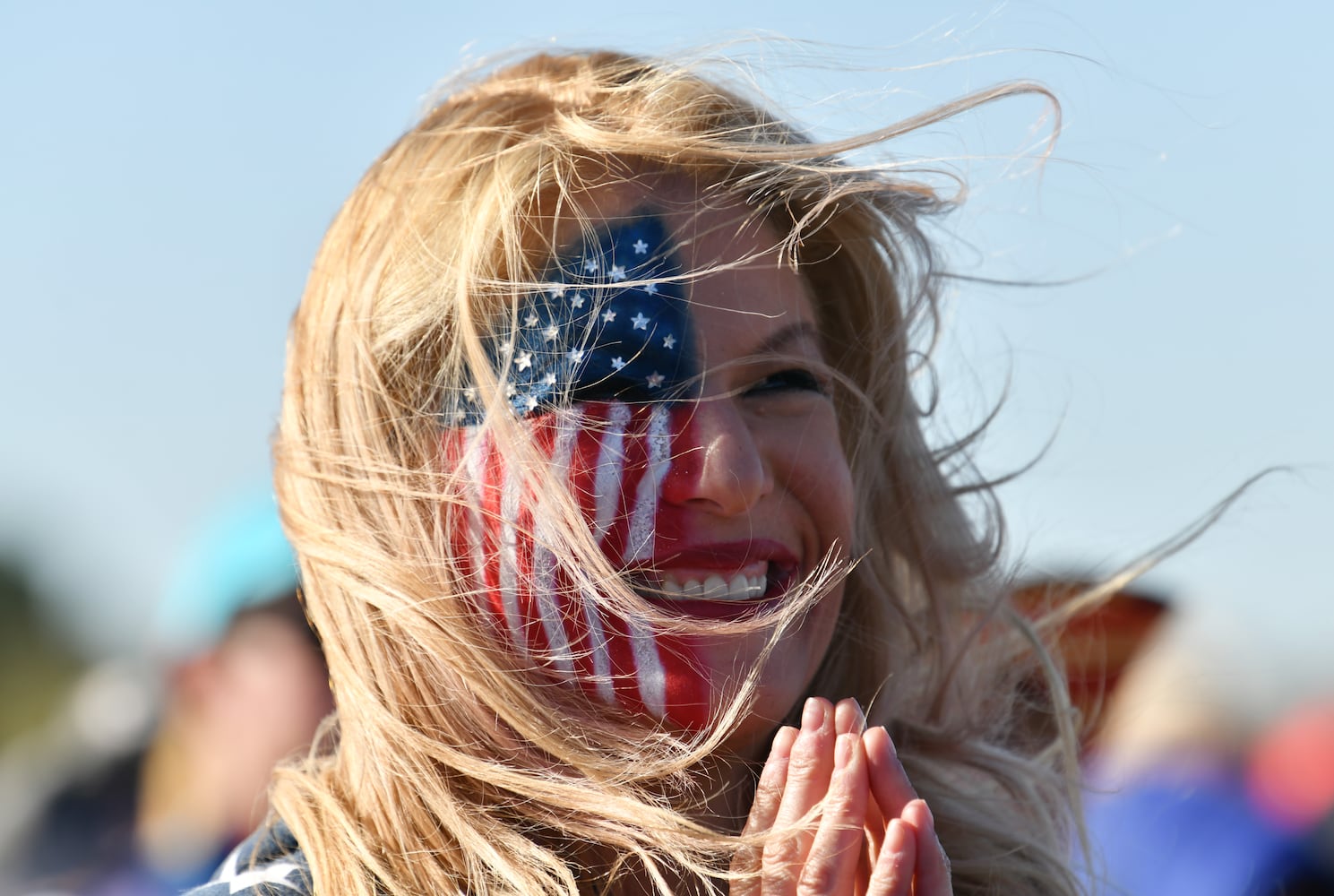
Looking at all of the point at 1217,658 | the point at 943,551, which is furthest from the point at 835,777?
the point at 1217,658

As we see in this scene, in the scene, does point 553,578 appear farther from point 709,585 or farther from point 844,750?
point 844,750

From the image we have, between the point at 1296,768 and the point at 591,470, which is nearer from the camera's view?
the point at 591,470

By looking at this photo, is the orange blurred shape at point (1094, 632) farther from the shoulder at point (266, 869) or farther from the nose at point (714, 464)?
the shoulder at point (266, 869)

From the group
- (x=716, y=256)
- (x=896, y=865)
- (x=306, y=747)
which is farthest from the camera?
(x=306, y=747)

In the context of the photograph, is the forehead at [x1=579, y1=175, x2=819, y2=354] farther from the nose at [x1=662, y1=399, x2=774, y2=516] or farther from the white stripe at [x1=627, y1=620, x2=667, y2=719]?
the white stripe at [x1=627, y1=620, x2=667, y2=719]

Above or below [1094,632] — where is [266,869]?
above

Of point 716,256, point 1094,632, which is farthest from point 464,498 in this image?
point 1094,632

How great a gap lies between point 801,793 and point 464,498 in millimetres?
611

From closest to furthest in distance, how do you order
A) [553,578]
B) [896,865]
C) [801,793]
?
1. [896,865]
2. [801,793]
3. [553,578]

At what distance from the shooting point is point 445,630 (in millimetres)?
1724

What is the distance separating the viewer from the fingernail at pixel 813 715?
157 cm

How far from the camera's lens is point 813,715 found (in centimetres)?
158

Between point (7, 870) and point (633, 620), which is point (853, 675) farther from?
point (7, 870)

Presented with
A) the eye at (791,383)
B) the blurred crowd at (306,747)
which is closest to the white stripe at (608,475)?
the eye at (791,383)
